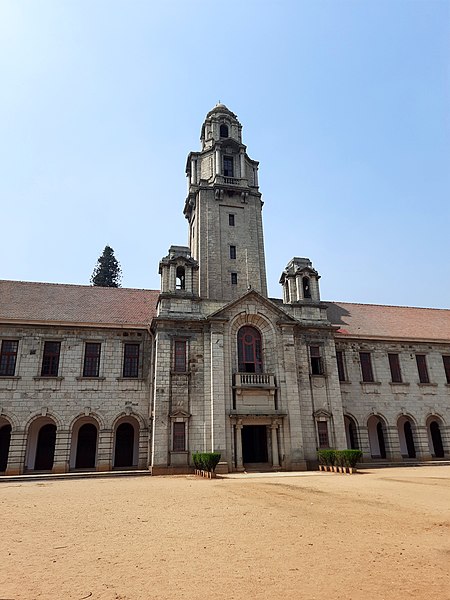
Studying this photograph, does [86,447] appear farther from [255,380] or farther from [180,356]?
[255,380]

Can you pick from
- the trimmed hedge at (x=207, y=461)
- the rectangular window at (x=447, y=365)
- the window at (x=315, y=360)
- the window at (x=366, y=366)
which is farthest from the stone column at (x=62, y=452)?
the rectangular window at (x=447, y=365)

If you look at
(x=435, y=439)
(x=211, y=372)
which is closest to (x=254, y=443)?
(x=211, y=372)

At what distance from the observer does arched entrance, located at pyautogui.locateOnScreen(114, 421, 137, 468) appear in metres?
26.2

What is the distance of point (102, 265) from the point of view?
182ft

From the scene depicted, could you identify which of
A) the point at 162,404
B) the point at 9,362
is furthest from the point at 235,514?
the point at 9,362

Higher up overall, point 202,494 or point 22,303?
point 22,303

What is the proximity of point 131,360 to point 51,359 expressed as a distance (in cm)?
477

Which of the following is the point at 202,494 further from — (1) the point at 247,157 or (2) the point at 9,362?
(1) the point at 247,157

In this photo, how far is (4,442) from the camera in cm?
2473

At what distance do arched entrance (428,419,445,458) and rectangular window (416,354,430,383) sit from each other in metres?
3.02

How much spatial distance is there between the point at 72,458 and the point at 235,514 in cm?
1828

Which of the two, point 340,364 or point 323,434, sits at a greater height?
point 340,364

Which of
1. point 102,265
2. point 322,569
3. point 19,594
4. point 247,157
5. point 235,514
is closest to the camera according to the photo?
point 19,594

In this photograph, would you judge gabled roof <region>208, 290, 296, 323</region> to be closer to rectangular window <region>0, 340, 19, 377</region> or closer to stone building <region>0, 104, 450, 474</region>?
stone building <region>0, 104, 450, 474</region>
